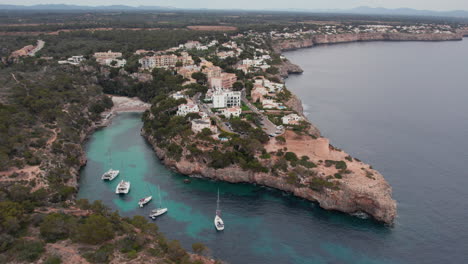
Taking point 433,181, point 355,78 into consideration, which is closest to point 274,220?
point 433,181

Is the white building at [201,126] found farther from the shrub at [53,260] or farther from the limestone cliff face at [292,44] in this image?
the limestone cliff face at [292,44]

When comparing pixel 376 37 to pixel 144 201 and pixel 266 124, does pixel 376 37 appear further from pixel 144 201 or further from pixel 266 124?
pixel 144 201

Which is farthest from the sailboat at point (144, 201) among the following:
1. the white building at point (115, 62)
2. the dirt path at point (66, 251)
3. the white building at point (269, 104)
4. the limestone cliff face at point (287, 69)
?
the limestone cliff face at point (287, 69)

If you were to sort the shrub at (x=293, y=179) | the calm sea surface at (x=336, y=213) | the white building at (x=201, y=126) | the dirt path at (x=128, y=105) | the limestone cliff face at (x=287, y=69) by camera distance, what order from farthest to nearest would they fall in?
the limestone cliff face at (x=287, y=69), the dirt path at (x=128, y=105), the white building at (x=201, y=126), the shrub at (x=293, y=179), the calm sea surface at (x=336, y=213)

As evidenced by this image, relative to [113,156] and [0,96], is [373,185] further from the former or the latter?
[0,96]

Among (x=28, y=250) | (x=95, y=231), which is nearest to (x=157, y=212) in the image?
(x=95, y=231)

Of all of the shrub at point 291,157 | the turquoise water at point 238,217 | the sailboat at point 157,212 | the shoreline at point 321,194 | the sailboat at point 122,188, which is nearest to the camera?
the turquoise water at point 238,217


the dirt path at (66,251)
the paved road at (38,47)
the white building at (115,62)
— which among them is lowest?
the dirt path at (66,251)
